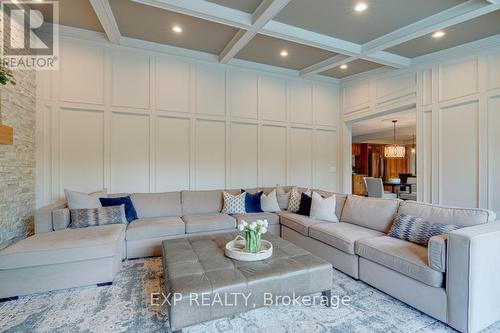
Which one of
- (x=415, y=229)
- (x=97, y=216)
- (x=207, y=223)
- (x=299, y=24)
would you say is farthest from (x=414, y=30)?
(x=97, y=216)

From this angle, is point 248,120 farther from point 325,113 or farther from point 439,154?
point 439,154

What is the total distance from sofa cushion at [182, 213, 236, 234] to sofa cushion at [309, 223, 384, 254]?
3.88 ft

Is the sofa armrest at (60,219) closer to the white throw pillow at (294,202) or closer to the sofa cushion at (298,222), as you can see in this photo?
the sofa cushion at (298,222)

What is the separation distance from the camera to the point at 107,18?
122 inches

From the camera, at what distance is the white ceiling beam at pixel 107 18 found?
278 cm

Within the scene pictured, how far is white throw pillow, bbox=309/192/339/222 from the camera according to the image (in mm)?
3439

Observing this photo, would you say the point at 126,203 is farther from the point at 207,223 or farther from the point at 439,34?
the point at 439,34

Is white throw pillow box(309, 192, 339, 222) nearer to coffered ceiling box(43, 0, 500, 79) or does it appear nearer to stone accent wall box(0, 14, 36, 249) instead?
coffered ceiling box(43, 0, 500, 79)

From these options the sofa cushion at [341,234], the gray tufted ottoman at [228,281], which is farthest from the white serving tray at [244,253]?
the sofa cushion at [341,234]

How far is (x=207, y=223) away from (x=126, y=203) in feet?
3.89

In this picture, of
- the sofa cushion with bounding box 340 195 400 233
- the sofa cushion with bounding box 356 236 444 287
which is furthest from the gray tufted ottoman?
the sofa cushion with bounding box 340 195 400 233

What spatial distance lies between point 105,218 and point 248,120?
9.83ft

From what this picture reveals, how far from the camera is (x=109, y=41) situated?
3.81 metres

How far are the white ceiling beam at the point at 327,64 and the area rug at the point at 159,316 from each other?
3661mm
